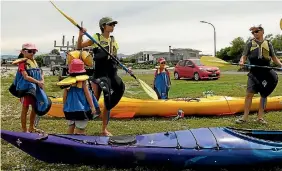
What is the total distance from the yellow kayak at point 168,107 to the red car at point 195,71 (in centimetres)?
1220

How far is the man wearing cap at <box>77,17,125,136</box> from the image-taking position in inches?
203

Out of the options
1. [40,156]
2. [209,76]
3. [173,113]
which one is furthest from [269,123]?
[209,76]

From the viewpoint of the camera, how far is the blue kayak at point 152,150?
12.7ft

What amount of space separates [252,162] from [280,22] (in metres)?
3.16

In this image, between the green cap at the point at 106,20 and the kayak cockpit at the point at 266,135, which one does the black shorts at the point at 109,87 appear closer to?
the green cap at the point at 106,20

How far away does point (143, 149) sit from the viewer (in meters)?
3.88

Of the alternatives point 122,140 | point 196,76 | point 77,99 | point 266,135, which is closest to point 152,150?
point 122,140

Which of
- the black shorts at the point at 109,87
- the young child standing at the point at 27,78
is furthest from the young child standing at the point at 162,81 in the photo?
the young child standing at the point at 27,78

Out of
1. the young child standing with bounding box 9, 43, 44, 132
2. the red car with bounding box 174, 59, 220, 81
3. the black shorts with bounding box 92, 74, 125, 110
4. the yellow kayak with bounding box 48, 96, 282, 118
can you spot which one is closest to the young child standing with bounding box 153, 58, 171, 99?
the yellow kayak with bounding box 48, 96, 282, 118

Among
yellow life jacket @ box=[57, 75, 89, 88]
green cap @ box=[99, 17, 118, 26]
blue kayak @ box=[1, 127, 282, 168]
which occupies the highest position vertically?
green cap @ box=[99, 17, 118, 26]

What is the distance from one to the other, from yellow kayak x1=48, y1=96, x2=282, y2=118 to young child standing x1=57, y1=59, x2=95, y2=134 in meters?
2.33

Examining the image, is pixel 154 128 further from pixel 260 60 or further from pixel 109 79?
pixel 260 60

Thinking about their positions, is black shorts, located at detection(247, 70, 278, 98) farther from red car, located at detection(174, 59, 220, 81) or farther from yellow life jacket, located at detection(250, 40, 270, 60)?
red car, located at detection(174, 59, 220, 81)

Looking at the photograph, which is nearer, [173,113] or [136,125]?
[136,125]
